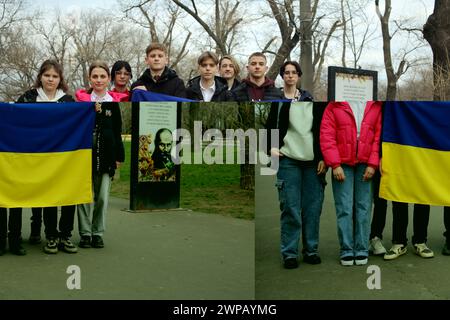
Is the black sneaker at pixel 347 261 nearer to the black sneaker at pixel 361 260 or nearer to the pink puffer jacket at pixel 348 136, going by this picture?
the black sneaker at pixel 361 260

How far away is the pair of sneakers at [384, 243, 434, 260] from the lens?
386 centimetres

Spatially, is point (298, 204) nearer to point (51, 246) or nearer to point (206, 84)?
point (206, 84)

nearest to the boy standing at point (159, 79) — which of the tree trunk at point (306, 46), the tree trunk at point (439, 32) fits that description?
the tree trunk at point (306, 46)

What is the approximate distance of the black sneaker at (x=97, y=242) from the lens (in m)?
3.86

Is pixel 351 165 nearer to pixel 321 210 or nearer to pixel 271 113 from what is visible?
pixel 321 210

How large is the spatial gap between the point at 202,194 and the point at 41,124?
1.21 meters

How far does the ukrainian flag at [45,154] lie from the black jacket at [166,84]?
887 millimetres

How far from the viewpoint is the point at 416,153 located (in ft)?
12.8

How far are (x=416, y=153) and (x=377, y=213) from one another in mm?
476

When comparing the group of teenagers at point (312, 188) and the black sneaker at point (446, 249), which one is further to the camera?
the black sneaker at point (446, 249)

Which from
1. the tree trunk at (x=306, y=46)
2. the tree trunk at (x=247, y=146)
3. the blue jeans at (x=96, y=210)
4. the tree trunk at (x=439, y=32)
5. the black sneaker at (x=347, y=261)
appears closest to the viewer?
the tree trunk at (x=247, y=146)

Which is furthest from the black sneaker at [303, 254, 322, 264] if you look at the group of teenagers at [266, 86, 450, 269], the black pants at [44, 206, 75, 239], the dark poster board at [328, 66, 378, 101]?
the dark poster board at [328, 66, 378, 101]

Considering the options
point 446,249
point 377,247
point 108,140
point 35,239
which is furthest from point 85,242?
point 446,249

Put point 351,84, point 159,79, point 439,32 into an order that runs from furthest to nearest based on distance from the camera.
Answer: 1. point 439,32
2. point 351,84
3. point 159,79
